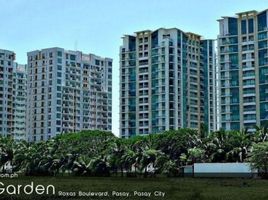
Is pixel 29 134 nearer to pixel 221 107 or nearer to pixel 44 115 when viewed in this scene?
pixel 44 115

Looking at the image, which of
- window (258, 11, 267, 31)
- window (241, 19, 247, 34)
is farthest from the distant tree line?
window (258, 11, 267, 31)

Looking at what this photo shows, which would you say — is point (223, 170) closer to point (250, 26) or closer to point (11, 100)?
point (250, 26)

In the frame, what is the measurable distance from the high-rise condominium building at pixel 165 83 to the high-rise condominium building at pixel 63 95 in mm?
17326

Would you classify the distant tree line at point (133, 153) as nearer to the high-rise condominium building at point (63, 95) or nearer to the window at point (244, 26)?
the window at point (244, 26)

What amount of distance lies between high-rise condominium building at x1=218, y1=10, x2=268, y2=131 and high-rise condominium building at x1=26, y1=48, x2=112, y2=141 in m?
42.4

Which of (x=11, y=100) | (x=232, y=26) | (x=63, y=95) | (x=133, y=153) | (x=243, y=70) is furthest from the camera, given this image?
(x=11, y=100)

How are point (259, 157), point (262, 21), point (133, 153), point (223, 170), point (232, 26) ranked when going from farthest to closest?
point (232, 26) → point (262, 21) → point (133, 153) → point (223, 170) → point (259, 157)

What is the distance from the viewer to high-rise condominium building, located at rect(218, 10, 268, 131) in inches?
3846

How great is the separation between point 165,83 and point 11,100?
134ft

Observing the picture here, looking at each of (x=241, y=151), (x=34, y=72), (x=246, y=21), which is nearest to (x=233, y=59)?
(x=246, y=21)

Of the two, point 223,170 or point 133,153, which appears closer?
point 223,170

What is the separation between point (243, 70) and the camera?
100 m

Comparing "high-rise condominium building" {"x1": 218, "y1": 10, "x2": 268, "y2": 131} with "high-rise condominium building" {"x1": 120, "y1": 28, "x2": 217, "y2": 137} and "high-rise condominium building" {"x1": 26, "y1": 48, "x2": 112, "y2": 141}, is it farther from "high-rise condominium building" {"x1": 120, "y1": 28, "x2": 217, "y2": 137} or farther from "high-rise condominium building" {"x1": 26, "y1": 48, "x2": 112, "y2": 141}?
"high-rise condominium building" {"x1": 26, "y1": 48, "x2": 112, "y2": 141}

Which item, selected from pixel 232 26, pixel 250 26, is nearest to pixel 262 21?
pixel 250 26
